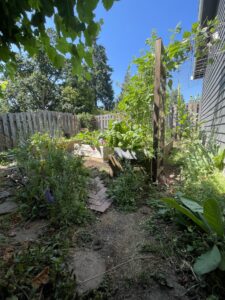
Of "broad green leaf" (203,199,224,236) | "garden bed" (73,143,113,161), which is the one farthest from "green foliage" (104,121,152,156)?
"broad green leaf" (203,199,224,236)

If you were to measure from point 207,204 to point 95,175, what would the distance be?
215cm

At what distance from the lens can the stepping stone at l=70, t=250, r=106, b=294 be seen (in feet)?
3.87

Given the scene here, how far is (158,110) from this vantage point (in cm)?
283

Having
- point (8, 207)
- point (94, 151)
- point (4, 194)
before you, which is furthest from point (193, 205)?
point (94, 151)

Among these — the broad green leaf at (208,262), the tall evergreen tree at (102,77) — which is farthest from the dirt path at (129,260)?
the tall evergreen tree at (102,77)

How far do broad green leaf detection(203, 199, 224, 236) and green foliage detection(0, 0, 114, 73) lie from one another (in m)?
1.29

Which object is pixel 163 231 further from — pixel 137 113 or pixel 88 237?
pixel 137 113

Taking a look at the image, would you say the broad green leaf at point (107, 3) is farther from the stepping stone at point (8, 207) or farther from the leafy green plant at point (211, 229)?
the stepping stone at point (8, 207)

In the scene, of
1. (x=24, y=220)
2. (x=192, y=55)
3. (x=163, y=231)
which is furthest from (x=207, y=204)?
(x=192, y=55)

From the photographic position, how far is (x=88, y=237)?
1.69 meters

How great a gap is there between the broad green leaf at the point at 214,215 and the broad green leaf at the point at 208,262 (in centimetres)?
17

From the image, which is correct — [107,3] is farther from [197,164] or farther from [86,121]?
[86,121]

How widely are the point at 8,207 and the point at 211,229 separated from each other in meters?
2.14

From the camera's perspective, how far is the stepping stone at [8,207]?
2.04 m
